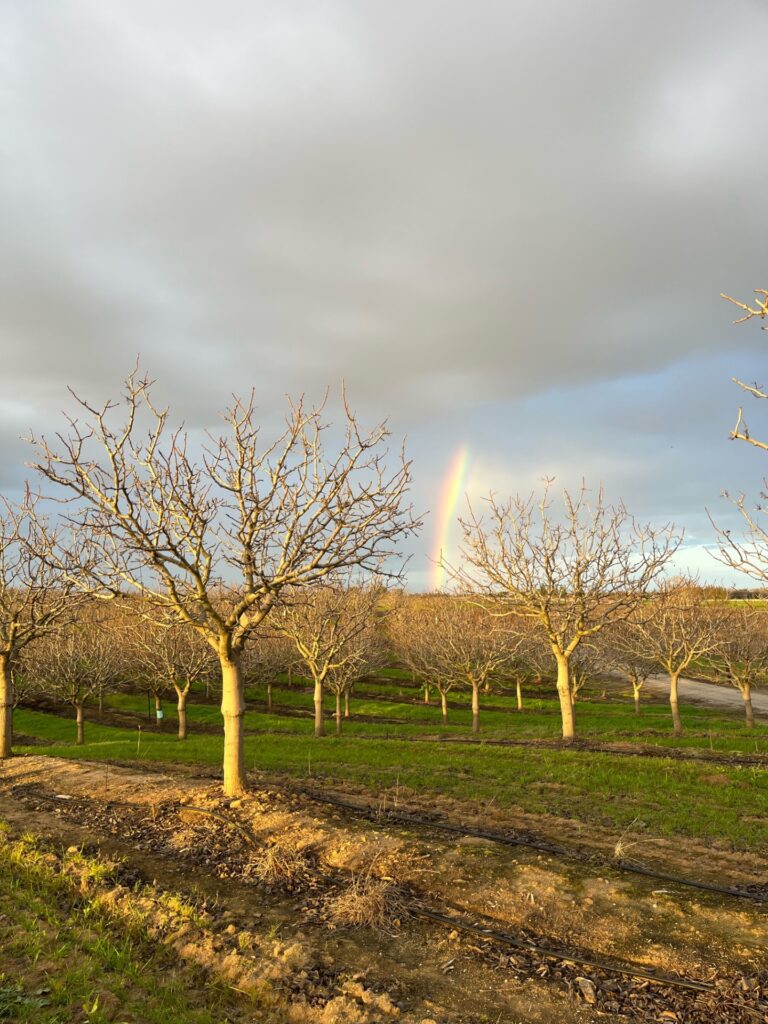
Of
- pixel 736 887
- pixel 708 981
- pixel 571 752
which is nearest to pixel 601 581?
pixel 571 752

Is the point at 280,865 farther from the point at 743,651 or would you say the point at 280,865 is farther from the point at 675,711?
the point at 743,651

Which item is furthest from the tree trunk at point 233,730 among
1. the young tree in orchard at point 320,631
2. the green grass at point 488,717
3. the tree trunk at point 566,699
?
the green grass at point 488,717

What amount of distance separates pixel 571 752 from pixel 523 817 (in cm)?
690

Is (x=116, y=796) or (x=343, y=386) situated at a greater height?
(x=343, y=386)

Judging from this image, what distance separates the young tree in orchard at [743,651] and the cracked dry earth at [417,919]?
34367 millimetres

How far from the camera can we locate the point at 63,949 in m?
6.31

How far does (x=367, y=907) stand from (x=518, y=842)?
11.7ft

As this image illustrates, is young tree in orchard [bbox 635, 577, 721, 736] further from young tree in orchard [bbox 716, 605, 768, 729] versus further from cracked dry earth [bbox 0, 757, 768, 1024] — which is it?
cracked dry earth [bbox 0, 757, 768, 1024]

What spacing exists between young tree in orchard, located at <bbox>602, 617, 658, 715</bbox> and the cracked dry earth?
36.4 metres

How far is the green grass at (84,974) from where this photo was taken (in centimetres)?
530

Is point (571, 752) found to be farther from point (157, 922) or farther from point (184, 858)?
point (157, 922)

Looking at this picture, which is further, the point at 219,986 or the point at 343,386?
the point at 343,386

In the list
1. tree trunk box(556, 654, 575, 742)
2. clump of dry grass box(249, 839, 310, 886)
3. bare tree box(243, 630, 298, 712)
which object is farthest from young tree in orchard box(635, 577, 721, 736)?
clump of dry grass box(249, 839, 310, 886)

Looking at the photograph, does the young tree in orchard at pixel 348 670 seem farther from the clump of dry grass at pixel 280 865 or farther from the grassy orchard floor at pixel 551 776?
the clump of dry grass at pixel 280 865
